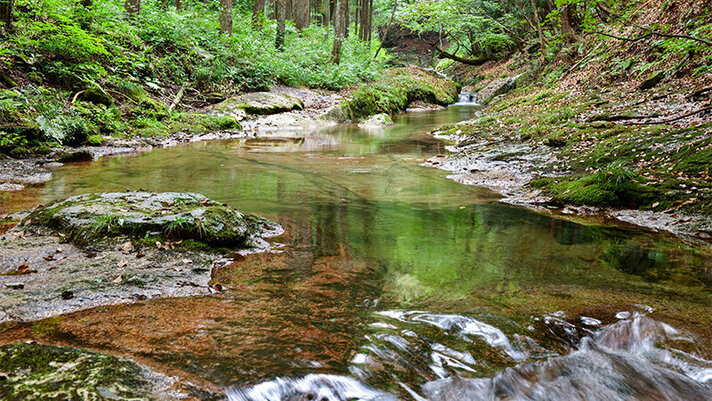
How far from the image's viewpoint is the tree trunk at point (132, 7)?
48.4 ft

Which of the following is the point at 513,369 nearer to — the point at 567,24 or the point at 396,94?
the point at 567,24

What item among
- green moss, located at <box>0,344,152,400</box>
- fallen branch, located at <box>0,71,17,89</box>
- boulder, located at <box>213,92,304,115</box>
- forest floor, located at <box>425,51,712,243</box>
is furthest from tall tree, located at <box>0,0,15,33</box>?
green moss, located at <box>0,344,152,400</box>

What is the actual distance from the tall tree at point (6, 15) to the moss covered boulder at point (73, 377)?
10.9m

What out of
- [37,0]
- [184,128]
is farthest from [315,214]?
[37,0]

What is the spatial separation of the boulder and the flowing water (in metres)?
9.76

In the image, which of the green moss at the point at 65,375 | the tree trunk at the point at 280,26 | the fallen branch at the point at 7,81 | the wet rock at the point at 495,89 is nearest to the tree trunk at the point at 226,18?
the tree trunk at the point at 280,26

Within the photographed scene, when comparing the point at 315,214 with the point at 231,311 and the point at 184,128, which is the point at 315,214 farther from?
the point at 184,128

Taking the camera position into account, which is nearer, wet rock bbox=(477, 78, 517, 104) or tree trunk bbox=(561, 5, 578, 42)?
tree trunk bbox=(561, 5, 578, 42)

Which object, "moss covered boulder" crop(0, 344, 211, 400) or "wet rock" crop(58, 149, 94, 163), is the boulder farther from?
"moss covered boulder" crop(0, 344, 211, 400)

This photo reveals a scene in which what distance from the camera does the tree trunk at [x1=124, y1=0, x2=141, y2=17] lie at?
1475cm

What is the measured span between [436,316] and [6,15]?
39.5 ft

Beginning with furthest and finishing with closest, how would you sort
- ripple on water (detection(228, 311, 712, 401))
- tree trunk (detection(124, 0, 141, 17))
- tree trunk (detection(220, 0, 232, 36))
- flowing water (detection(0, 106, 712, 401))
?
tree trunk (detection(220, 0, 232, 36)) → tree trunk (detection(124, 0, 141, 17)) → flowing water (detection(0, 106, 712, 401)) → ripple on water (detection(228, 311, 712, 401))

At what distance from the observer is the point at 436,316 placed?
9.25 ft

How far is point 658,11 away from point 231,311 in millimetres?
14405
